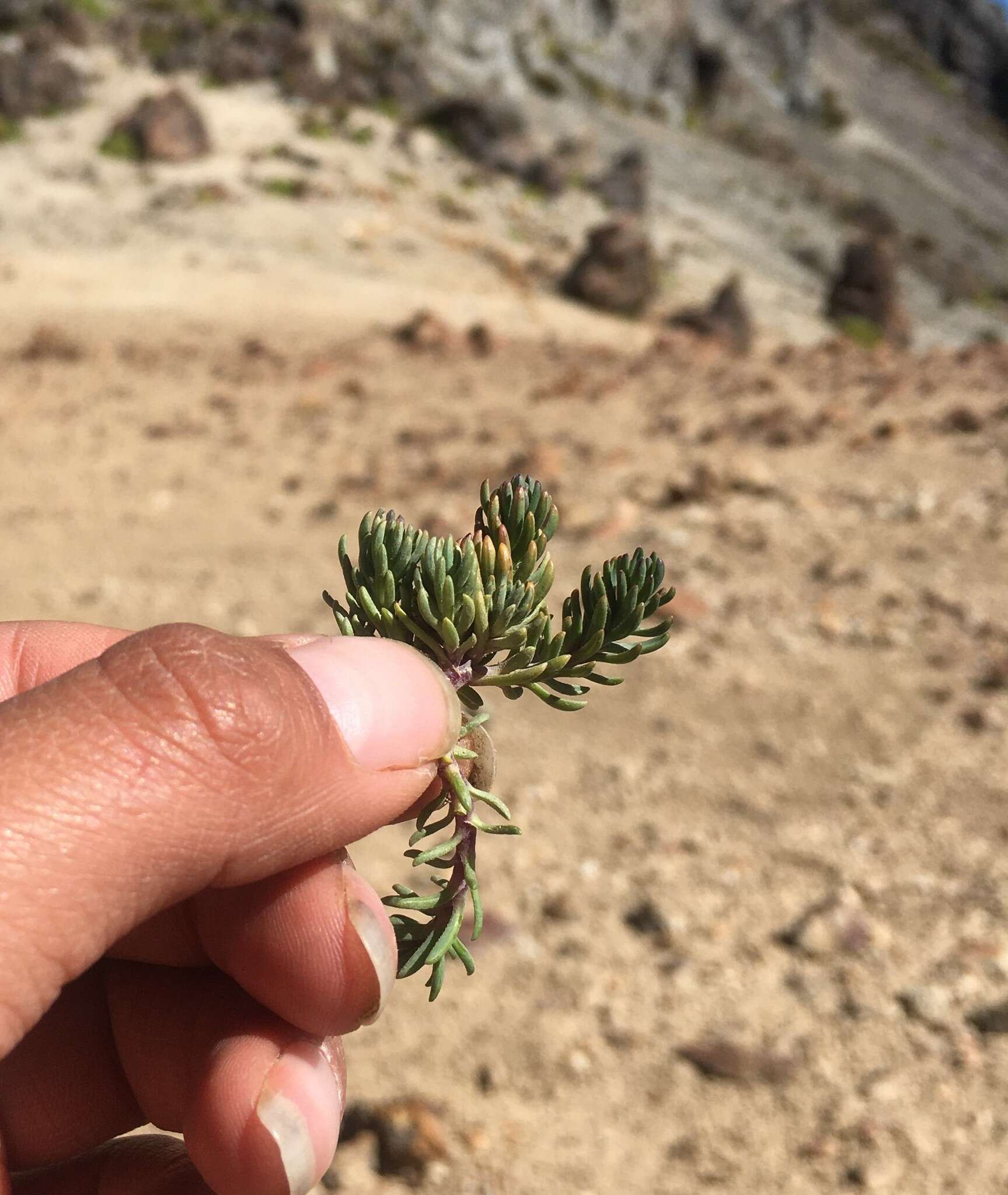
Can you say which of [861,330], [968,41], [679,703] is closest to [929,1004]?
[679,703]

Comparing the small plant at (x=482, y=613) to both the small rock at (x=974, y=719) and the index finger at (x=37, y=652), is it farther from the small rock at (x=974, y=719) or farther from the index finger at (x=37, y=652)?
the small rock at (x=974, y=719)

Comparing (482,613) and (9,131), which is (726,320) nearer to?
(9,131)

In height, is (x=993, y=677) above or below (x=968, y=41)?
above

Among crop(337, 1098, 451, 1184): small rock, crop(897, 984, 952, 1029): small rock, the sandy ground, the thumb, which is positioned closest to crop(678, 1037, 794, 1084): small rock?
the sandy ground

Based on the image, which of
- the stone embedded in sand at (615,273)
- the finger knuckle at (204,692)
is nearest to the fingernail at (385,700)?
the finger knuckle at (204,692)

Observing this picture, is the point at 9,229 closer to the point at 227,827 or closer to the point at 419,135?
the point at 419,135

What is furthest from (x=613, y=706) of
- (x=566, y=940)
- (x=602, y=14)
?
(x=602, y=14)
